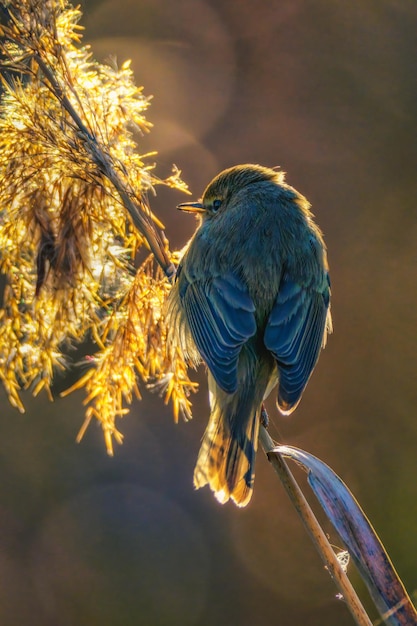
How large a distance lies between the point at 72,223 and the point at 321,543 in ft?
4.15

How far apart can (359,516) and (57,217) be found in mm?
1355

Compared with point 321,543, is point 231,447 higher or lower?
higher

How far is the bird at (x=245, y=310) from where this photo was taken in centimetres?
239

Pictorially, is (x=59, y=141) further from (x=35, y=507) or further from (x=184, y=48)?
(x=184, y=48)

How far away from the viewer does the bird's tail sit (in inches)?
89.1

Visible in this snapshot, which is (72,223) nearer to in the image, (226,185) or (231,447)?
(226,185)

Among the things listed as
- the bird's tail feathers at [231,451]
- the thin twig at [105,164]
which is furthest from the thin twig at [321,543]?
the thin twig at [105,164]

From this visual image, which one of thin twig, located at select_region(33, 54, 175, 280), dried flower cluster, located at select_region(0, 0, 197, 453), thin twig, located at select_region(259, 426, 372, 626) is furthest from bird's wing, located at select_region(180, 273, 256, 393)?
thin twig, located at select_region(259, 426, 372, 626)

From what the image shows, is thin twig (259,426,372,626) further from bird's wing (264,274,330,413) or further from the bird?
bird's wing (264,274,330,413)

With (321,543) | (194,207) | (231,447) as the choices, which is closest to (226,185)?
(194,207)

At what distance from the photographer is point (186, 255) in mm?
2861

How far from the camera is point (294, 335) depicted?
2561 millimetres

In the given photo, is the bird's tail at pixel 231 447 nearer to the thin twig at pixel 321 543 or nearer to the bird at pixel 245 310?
the bird at pixel 245 310

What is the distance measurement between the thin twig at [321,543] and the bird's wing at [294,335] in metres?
0.39
